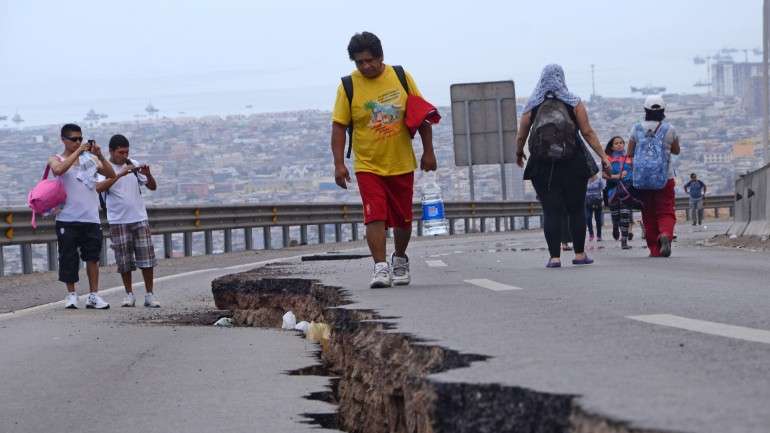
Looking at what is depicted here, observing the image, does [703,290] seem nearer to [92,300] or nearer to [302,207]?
[92,300]

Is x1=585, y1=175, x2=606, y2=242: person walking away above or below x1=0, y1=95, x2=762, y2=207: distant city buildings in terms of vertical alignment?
below

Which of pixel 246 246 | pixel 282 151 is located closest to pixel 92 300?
Answer: pixel 246 246

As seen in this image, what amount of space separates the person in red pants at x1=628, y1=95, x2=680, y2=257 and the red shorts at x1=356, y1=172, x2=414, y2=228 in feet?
16.5

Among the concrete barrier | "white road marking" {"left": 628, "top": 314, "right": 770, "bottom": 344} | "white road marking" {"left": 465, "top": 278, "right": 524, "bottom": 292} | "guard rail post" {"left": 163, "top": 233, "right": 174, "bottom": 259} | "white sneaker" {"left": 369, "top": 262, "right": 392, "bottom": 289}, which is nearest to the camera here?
"white road marking" {"left": 628, "top": 314, "right": 770, "bottom": 344}

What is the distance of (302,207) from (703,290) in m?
24.5

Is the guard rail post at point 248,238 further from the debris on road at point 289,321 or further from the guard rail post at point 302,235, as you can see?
the debris on road at point 289,321

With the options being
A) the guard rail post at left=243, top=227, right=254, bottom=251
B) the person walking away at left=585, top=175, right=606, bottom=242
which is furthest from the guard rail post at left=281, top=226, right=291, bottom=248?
the person walking away at left=585, top=175, right=606, bottom=242

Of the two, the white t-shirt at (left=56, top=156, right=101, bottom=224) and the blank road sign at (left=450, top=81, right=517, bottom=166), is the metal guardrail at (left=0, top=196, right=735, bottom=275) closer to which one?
the blank road sign at (left=450, top=81, right=517, bottom=166)

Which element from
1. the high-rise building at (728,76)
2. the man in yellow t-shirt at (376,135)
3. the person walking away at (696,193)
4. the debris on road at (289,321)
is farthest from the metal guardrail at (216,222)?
the high-rise building at (728,76)

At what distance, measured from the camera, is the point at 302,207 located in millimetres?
33031

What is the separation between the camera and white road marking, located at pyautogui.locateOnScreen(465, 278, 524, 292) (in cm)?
973

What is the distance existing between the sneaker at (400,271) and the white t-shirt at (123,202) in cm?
310

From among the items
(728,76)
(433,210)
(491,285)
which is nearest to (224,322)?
(491,285)

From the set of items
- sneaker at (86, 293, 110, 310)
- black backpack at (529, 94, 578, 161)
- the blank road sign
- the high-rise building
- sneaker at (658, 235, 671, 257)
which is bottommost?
sneaker at (86, 293, 110, 310)
